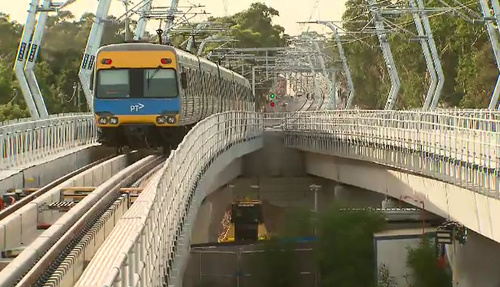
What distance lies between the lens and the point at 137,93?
31.2 meters

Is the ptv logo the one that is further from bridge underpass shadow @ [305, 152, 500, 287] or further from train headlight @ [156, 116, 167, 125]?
bridge underpass shadow @ [305, 152, 500, 287]

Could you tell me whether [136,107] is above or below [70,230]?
above

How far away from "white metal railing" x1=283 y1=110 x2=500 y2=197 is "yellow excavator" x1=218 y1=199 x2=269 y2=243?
346 centimetres

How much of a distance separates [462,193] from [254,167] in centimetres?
2627

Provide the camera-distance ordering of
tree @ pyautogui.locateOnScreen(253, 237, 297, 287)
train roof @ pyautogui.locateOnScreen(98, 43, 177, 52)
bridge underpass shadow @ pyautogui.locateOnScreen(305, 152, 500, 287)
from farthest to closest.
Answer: tree @ pyautogui.locateOnScreen(253, 237, 297, 287)
train roof @ pyautogui.locateOnScreen(98, 43, 177, 52)
bridge underpass shadow @ pyautogui.locateOnScreen(305, 152, 500, 287)

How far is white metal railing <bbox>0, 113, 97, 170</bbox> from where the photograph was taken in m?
27.0

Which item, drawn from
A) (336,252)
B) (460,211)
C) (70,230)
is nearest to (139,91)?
(336,252)

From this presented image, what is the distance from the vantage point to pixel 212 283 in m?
31.8

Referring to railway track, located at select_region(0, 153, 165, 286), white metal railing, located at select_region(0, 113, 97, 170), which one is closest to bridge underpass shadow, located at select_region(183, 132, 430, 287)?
white metal railing, located at select_region(0, 113, 97, 170)

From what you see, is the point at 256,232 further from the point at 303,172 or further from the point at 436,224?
the point at 436,224

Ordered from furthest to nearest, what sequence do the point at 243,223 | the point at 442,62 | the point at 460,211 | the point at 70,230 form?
1. the point at 442,62
2. the point at 243,223
3. the point at 460,211
4. the point at 70,230

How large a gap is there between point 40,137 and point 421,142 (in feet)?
32.1

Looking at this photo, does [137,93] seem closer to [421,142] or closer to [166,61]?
[166,61]

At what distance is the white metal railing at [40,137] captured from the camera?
27.0 m
